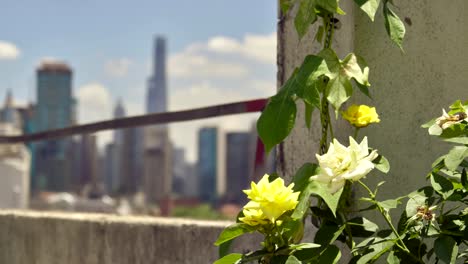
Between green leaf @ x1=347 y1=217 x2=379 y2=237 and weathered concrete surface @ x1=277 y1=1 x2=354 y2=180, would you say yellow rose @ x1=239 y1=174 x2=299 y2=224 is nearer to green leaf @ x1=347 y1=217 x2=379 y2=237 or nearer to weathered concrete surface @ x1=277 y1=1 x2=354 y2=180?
green leaf @ x1=347 y1=217 x2=379 y2=237

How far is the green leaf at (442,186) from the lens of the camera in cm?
191

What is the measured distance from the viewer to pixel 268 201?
1.81 metres

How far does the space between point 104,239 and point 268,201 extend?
1.43 metres

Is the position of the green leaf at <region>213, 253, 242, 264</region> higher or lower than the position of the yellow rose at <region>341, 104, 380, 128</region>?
lower

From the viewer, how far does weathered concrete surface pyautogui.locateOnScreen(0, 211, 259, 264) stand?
2.76m

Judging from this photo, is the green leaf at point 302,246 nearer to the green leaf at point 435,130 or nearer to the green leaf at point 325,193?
the green leaf at point 325,193

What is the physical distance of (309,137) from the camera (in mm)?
2326

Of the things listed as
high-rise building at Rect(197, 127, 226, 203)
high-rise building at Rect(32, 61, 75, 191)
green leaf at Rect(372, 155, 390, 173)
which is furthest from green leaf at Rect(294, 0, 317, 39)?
high-rise building at Rect(32, 61, 75, 191)

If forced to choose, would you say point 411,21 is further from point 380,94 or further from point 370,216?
point 370,216

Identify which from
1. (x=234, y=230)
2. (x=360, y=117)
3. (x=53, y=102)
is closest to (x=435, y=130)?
(x=360, y=117)

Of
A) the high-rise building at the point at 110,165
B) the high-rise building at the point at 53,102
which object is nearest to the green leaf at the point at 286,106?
the high-rise building at the point at 53,102

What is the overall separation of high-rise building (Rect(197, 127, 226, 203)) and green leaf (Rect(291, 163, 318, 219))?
414ft

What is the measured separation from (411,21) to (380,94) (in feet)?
0.69

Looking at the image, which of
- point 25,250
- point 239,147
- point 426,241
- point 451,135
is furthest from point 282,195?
point 239,147
